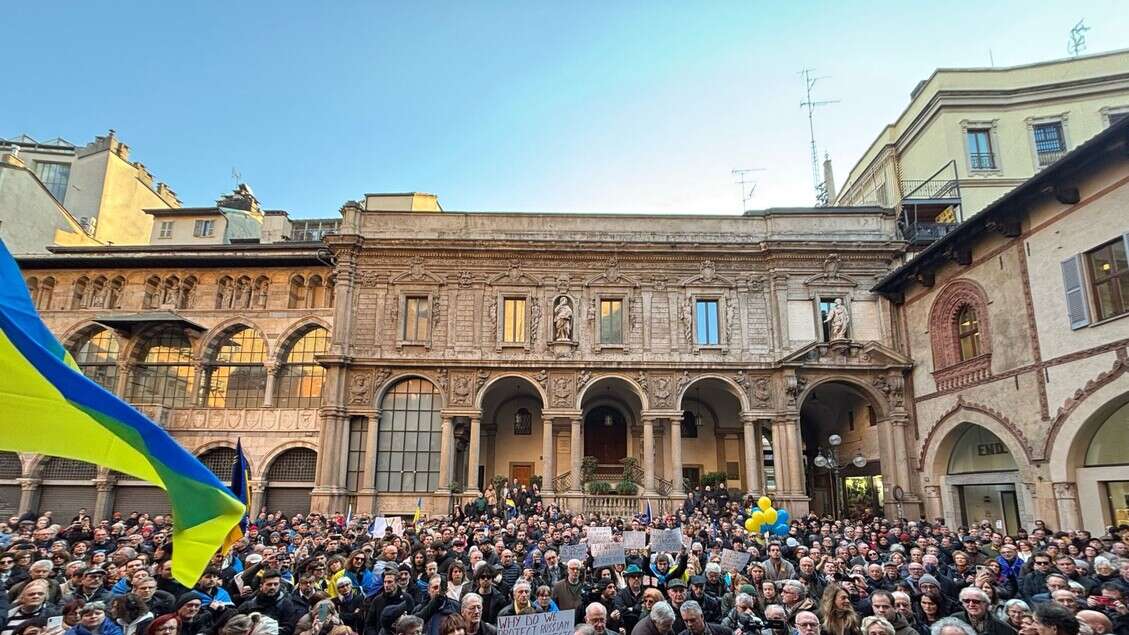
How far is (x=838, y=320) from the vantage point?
27.3 meters

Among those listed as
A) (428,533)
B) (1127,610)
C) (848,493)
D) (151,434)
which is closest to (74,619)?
(151,434)

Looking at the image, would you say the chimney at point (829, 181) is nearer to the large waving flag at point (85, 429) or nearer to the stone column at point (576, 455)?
the stone column at point (576, 455)

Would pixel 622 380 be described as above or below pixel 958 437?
above

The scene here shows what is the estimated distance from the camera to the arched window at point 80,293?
30.1 metres

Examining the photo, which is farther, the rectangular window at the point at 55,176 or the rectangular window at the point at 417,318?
the rectangular window at the point at 55,176

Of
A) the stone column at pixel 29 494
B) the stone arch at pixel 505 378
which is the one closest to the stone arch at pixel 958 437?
the stone arch at pixel 505 378

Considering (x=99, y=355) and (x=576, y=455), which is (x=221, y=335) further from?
(x=576, y=455)

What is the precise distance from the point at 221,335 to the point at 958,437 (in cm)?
3039

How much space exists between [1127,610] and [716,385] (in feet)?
70.3

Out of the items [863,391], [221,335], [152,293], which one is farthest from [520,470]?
[152,293]

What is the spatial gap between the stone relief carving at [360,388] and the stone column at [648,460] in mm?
11332

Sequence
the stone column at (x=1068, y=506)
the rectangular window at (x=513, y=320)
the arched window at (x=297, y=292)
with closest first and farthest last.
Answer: the stone column at (x=1068, y=506)
the rectangular window at (x=513, y=320)
the arched window at (x=297, y=292)

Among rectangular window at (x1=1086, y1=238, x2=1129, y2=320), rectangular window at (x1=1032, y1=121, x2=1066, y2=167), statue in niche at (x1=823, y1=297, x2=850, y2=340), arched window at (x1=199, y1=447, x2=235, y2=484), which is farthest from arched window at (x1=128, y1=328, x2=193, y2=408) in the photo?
rectangular window at (x1=1032, y1=121, x2=1066, y2=167)

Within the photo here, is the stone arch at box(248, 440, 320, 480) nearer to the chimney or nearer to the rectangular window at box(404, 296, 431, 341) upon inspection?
the rectangular window at box(404, 296, 431, 341)
